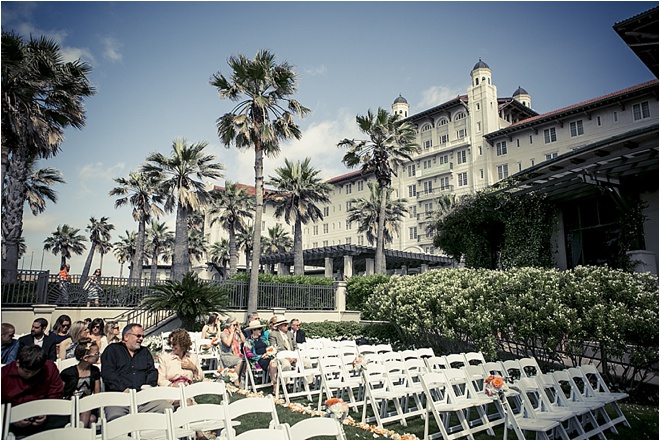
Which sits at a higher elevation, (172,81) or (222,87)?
(222,87)

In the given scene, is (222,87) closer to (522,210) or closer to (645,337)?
(522,210)

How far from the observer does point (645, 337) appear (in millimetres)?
8383

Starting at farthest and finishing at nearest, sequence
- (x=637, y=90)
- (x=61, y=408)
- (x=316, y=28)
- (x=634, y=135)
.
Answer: (x=637, y=90) → (x=634, y=135) → (x=316, y=28) → (x=61, y=408)

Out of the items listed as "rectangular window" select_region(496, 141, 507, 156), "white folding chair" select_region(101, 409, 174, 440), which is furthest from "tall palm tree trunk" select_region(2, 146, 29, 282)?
"rectangular window" select_region(496, 141, 507, 156)

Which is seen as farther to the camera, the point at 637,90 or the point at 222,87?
the point at 637,90

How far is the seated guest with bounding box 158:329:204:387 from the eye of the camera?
638 centimetres

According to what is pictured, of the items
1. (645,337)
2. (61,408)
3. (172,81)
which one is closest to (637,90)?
(645,337)

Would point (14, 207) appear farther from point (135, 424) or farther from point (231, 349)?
point (135, 424)

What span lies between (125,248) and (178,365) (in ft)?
194

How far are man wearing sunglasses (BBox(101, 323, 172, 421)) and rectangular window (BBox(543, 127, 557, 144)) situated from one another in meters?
42.9

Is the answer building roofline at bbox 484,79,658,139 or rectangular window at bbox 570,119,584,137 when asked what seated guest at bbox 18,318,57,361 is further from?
rectangular window at bbox 570,119,584,137

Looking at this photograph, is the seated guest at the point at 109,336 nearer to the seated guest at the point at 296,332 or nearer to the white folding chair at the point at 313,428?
the seated guest at the point at 296,332

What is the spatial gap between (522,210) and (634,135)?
5.65 meters

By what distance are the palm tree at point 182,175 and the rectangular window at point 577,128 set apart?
3047 centimetres
